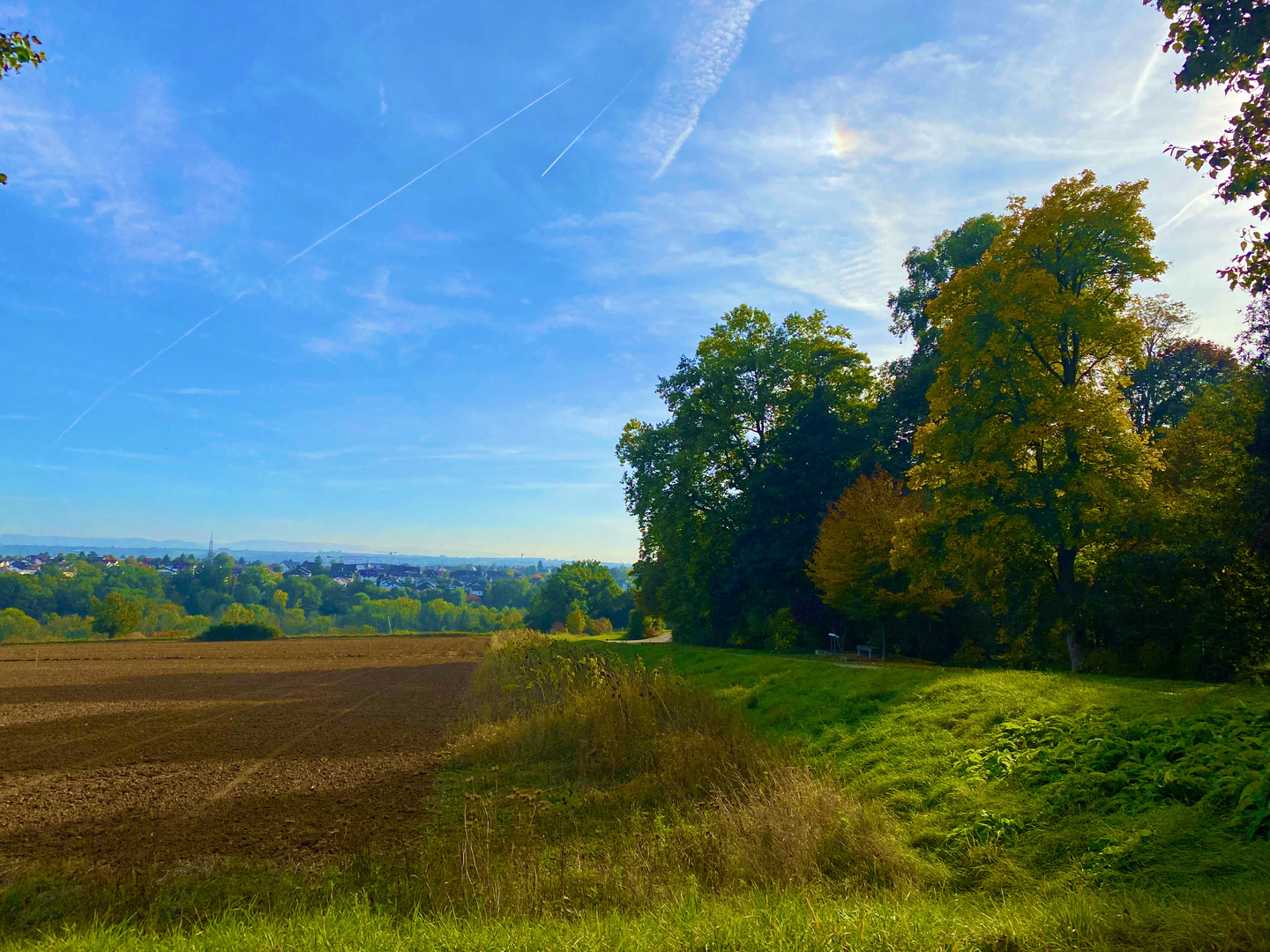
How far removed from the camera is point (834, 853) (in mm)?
6254

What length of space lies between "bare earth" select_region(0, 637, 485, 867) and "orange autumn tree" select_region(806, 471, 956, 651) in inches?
526

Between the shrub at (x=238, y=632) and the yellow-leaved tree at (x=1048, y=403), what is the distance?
219 ft

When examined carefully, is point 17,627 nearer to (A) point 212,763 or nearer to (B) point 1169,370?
(A) point 212,763

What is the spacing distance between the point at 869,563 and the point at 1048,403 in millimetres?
7429

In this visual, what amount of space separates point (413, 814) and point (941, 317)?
1990cm

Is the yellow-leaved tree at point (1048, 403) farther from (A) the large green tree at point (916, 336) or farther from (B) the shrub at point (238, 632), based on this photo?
(B) the shrub at point (238, 632)

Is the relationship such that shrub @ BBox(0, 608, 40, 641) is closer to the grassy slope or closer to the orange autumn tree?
the orange autumn tree

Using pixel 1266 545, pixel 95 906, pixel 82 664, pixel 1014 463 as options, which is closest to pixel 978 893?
pixel 95 906

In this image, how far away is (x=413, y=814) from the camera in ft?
31.7

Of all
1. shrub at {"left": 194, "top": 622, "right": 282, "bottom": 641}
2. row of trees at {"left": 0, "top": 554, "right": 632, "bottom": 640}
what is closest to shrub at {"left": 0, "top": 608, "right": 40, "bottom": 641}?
row of trees at {"left": 0, "top": 554, "right": 632, "bottom": 640}

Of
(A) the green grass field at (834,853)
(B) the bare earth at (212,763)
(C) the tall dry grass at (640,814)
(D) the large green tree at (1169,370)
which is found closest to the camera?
(A) the green grass field at (834,853)

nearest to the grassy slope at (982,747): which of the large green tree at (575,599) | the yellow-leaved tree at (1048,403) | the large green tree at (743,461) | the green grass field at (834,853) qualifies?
the green grass field at (834,853)

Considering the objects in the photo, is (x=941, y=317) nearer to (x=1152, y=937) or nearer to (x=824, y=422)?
(x=824, y=422)

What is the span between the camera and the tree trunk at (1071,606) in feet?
55.7
